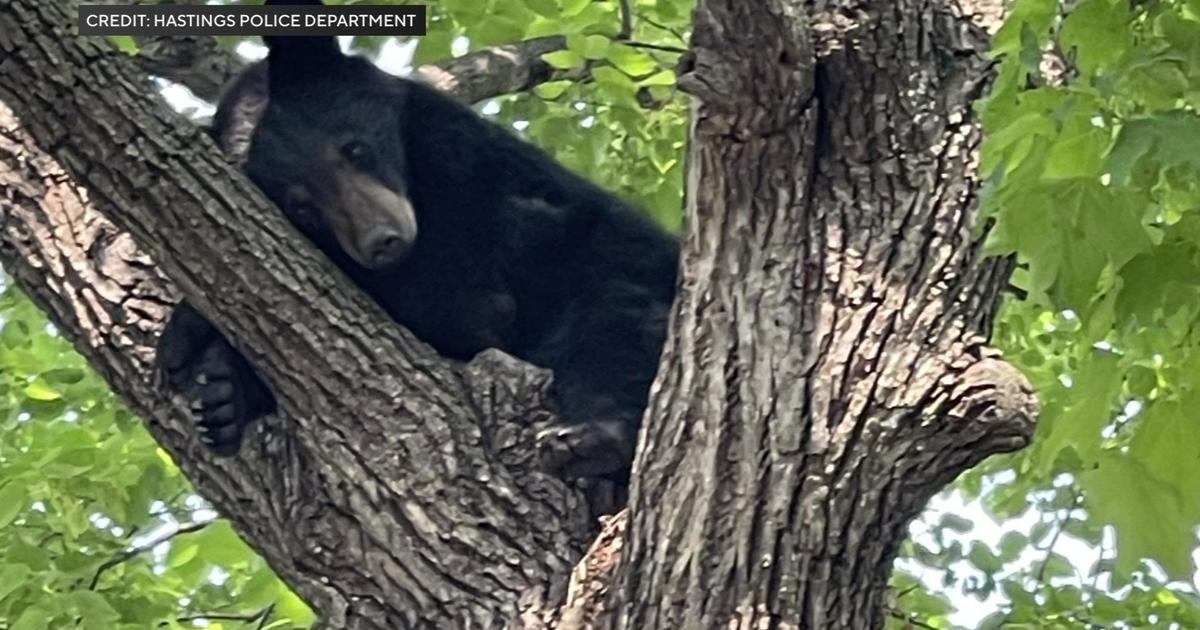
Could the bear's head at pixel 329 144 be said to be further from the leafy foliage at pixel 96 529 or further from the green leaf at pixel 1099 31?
the green leaf at pixel 1099 31

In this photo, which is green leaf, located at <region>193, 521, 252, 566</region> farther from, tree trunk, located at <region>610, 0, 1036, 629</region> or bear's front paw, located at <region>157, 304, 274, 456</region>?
tree trunk, located at <region>610, 0, 1036, 629</region>

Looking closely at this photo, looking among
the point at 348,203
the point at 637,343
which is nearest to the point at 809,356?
the point at 637,343

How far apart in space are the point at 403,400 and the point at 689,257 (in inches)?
29.9

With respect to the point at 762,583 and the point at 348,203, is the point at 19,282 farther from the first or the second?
the point at 762,583

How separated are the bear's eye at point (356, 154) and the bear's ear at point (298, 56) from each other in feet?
1.05

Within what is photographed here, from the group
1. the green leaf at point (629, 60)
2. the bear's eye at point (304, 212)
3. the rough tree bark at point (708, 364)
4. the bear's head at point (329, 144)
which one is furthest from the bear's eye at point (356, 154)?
the rough tree bark at point (708, 364)

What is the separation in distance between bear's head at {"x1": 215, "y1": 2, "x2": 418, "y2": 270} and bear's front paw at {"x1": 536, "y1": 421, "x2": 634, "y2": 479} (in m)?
0.90

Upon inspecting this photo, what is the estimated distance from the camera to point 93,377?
4984 millimetres

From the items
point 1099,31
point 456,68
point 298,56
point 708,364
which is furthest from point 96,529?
point 1099,31

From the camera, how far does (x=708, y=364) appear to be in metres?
2.76

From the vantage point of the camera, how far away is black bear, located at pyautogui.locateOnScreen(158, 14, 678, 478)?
3.99 m

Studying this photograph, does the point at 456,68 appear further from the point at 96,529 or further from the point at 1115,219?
the point at 1115,219

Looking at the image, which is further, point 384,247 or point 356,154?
point 356,154

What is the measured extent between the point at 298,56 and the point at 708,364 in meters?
2.23
